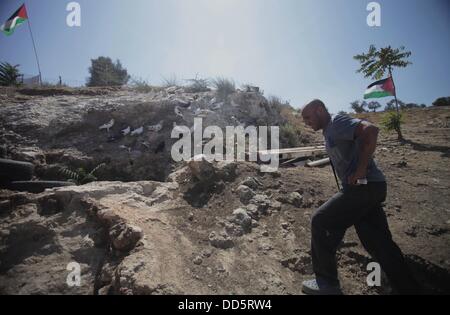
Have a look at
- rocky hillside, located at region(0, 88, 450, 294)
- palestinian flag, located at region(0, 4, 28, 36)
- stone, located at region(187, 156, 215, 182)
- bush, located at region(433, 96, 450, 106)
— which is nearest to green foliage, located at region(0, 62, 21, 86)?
palestinian flag, located at region(0, 4, 28, 36)

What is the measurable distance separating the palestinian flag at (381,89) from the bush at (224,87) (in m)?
5.70

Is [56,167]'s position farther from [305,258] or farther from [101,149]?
[305,258]

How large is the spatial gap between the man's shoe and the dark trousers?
47mm

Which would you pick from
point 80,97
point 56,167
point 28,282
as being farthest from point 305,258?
point 80,97

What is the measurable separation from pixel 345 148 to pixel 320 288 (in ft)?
4.12

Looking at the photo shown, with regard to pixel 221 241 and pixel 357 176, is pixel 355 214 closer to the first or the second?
pixel 357 176

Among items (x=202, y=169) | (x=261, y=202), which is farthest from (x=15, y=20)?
(x=261, y=202)

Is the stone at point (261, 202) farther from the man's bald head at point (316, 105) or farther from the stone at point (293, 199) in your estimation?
the man's bald head at point (316, 105)

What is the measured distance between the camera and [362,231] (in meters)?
2.34

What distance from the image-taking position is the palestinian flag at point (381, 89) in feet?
34.1

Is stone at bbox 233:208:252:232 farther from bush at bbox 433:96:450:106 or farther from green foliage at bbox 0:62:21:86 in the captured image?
bush at bbox 433:96:450:106

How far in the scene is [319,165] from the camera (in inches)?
225

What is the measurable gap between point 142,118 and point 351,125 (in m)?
6.32

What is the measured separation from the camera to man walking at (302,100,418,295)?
2143mm
